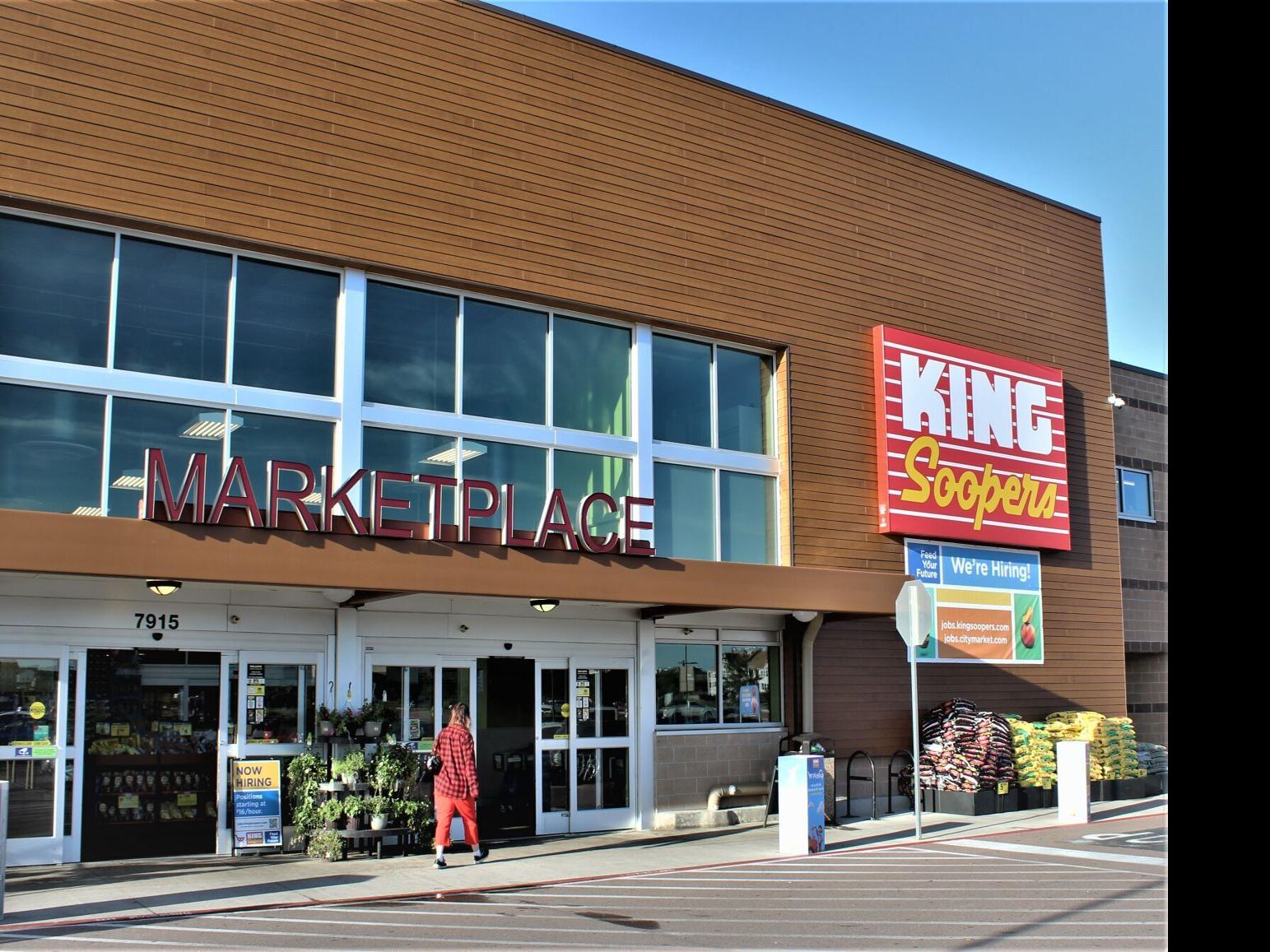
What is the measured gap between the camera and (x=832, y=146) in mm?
21031

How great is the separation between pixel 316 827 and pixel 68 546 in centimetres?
457

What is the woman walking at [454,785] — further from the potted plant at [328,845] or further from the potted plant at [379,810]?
the potted plant at [328,845]

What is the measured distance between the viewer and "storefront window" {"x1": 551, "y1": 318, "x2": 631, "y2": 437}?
1744 cm

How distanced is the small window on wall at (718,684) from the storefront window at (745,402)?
3118 millimetres

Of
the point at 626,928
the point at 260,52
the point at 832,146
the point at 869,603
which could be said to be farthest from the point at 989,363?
the point at 626,928

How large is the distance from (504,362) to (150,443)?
4893 millimetres

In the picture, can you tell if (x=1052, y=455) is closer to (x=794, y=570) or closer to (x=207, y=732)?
(x=794, y=570)

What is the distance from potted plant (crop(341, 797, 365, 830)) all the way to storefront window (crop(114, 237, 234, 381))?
5.13m

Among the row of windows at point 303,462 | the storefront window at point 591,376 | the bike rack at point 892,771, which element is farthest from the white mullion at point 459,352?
the bike rack at point 892,771

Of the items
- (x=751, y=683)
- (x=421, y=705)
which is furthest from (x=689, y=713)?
(x=421, y=705)

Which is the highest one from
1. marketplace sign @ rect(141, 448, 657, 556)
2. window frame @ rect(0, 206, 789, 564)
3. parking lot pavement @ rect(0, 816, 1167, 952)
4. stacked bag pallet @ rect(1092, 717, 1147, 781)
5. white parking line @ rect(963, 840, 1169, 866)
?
window frame @ rect(0, 206, 789, 564)

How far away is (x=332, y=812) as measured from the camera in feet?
→ 45.7

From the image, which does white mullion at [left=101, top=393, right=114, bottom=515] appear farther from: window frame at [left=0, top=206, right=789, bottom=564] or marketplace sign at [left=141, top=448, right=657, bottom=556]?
marketplace sign at [left=141, top=448, right=657, bottom=556]

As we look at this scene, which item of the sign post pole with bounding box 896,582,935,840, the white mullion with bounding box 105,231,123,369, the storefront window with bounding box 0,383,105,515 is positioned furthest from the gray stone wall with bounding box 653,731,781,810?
the white mullion with bounding box 105,231,123,369
